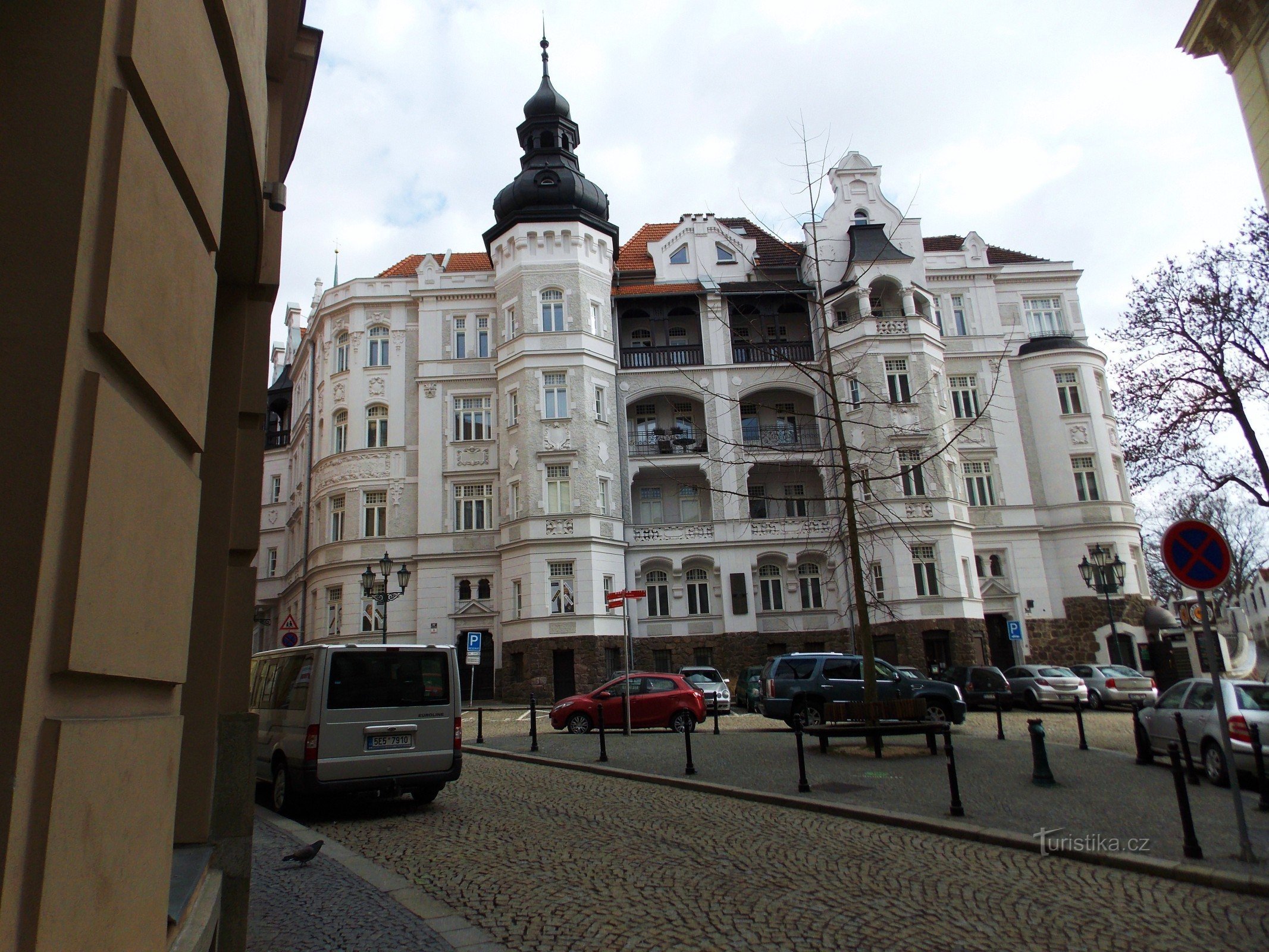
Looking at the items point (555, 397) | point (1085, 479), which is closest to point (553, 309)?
point (555, 397)

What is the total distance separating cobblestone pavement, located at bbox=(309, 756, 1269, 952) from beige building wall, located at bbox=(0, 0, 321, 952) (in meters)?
4.04

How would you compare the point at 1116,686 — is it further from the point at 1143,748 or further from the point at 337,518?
the point at 337,518

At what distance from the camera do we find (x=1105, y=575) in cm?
3309

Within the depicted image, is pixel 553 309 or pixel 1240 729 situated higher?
pixel 553 309

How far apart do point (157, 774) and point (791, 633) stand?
3597 cm

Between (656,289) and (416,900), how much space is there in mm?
37182

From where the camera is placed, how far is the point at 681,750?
15867 millimetres

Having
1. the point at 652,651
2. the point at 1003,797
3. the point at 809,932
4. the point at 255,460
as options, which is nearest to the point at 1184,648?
the point at 652,651

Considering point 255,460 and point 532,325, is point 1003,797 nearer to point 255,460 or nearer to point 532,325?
point 255,460

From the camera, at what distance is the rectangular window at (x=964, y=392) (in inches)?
1602

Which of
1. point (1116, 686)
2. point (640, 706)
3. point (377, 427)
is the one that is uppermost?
point (377, 427)

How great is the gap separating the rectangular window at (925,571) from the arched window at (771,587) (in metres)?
5.84

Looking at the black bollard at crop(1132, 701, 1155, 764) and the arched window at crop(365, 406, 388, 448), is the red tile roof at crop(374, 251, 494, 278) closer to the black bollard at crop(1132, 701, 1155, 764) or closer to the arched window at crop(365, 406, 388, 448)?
the arched window at crop(365, 406, 388, 448)

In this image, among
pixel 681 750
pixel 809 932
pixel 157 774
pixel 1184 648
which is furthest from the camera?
pixel 1184 648
